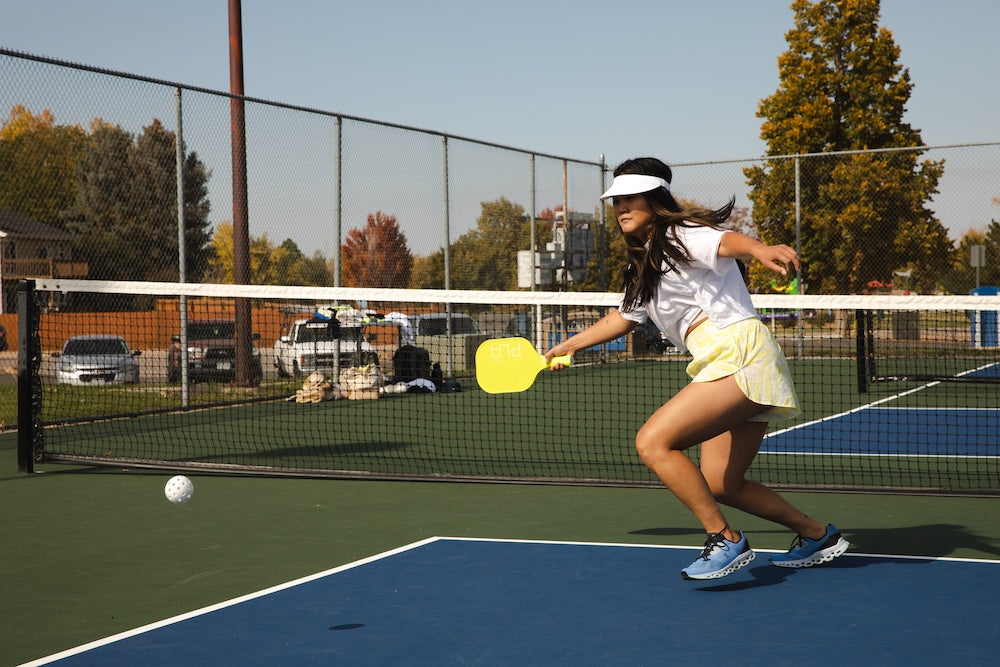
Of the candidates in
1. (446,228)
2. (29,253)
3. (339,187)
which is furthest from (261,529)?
(446,228)

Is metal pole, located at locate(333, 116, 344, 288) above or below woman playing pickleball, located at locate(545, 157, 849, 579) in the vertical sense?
above

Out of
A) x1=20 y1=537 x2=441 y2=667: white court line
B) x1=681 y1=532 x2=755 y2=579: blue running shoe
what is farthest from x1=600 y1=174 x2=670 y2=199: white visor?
x1=20 y1=537 x2=441 y2=667: white court line

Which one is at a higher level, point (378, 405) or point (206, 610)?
point (378, 405)

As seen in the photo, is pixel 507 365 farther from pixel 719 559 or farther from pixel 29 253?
pixel 29 253

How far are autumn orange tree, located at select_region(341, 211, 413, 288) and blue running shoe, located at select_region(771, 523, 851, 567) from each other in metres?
11.6

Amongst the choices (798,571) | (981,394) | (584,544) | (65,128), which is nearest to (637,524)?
(584,544)

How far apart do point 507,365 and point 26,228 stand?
8.04 metres

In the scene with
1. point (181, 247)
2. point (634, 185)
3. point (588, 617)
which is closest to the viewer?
point (588, 617)

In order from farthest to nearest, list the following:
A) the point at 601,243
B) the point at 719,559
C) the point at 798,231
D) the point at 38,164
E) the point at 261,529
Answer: the point at 601,243
the point at 798,231
the point at 38,164
the point at 261,529
the point at 719,559

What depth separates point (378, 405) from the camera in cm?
1432

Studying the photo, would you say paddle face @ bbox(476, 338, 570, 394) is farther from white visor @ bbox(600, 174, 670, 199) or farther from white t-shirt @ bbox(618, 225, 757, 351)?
white visor @ bbox(600, 174, 670, 199)

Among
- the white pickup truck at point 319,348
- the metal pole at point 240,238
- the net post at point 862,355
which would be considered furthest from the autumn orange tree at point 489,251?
the net post at point 862,355

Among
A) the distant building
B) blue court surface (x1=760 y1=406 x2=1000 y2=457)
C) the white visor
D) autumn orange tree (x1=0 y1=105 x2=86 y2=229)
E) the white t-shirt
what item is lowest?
blue court surface (x1=760 y1=406 x2=1000 y2=457)

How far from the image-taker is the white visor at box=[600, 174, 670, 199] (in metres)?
4.61
